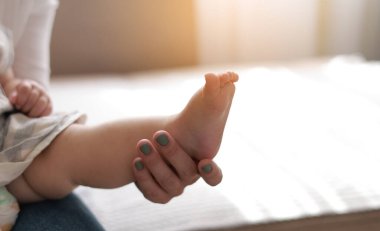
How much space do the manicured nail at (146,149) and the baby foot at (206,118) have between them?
0.04 meters

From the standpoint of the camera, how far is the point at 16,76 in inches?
34.3

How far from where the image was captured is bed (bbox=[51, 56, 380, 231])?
65cm

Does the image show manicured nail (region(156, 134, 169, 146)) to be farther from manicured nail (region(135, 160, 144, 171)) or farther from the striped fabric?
the striped fabric

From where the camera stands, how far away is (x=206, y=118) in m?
0.58

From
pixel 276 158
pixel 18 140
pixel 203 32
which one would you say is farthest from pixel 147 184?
pixel 203 32

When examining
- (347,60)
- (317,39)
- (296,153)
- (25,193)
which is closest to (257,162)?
(296,153)

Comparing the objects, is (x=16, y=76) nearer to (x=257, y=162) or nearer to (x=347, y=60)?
(x=257, y=162)

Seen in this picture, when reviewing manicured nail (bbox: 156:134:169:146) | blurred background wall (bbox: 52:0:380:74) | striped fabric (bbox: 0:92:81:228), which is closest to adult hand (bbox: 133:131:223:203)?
manicured nail (bbox: 156:134:169:146)

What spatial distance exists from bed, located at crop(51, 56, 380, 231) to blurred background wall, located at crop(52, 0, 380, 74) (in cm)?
33

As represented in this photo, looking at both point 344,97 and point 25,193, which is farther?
point 344,97

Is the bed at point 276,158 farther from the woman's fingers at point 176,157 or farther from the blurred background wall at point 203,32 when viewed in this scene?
the blurred background wall at point 203,32

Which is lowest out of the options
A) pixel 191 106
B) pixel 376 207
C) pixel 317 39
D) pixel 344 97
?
pixel 317 39

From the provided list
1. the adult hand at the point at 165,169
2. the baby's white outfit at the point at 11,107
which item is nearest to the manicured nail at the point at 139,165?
the adult hand at the point at 165,169

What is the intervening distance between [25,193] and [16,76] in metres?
0.27
